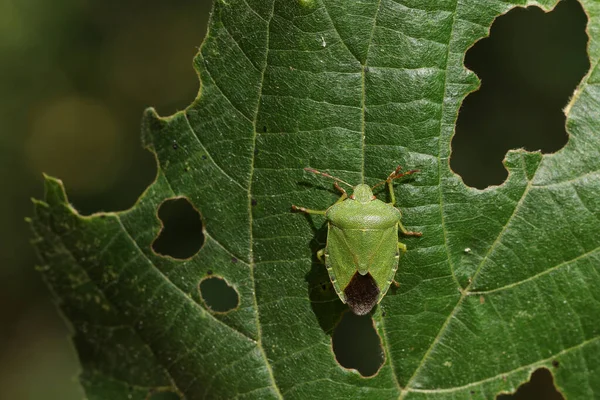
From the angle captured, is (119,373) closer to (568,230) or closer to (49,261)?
(49,261)

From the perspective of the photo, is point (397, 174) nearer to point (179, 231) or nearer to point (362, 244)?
point (362, 244)

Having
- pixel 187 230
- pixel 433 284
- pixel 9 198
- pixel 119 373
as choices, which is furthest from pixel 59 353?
pixel 433 284

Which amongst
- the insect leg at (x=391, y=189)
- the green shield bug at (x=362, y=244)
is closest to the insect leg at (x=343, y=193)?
the green shield bug at (x=362, y=244)

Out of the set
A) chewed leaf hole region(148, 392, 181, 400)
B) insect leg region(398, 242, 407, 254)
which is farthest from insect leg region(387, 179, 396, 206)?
chewed leaf hole region(148, 392, 181, 400)

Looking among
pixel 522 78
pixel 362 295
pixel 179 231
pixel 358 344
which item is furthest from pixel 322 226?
pixel 522 78

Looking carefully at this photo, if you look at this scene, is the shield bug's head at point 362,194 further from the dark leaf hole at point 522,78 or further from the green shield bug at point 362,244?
the dark leaf hole at point 522,78

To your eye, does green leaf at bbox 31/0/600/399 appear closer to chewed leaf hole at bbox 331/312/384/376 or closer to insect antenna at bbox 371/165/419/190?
insect antenna at bbox 371/165/419/190
